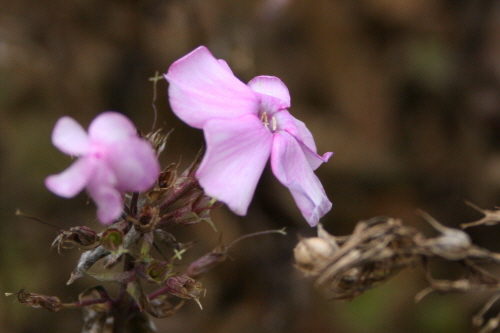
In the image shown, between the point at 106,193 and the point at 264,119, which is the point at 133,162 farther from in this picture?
the point at 264,119

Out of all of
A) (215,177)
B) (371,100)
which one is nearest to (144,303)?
(215,177)

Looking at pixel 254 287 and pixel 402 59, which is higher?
pixel 402 59

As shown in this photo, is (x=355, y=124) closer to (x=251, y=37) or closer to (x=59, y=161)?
(x=251, y=37)

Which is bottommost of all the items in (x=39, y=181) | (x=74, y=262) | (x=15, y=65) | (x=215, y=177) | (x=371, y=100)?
(x=74, y=262)

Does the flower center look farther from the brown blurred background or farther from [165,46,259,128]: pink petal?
the brown blurred background

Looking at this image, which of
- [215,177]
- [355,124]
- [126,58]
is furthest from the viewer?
[355,124]

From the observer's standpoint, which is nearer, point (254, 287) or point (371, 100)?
point (254, 287)

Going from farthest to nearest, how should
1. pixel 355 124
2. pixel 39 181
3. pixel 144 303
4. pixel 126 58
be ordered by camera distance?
pixel 355 124 → pixel 126 58 → pixel 39 181 → pixel 144 303

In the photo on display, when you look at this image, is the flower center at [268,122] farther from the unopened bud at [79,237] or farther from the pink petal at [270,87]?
the unopened bud at [79,237]

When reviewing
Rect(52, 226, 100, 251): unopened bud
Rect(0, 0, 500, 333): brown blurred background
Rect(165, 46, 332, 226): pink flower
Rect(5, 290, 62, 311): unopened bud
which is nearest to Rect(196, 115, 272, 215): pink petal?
Rect(165, 46, 332, 226): pink flower
